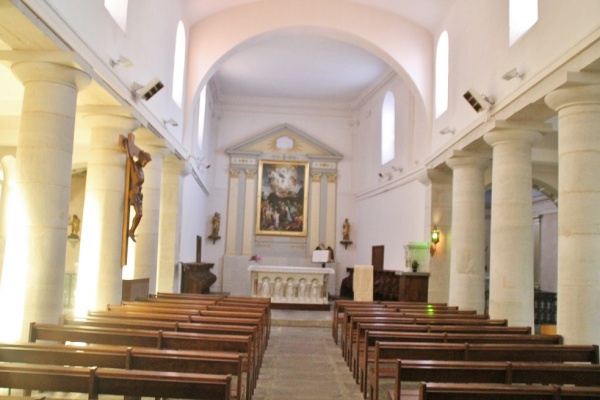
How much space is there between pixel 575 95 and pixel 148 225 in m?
8.02

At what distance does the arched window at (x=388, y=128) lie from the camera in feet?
63.2

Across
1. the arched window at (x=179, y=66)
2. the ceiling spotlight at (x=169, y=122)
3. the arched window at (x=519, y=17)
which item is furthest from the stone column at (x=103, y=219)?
the arched window at (x=519, y=17)

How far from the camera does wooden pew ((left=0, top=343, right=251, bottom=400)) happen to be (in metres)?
4.32

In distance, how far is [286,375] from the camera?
7.25 metres

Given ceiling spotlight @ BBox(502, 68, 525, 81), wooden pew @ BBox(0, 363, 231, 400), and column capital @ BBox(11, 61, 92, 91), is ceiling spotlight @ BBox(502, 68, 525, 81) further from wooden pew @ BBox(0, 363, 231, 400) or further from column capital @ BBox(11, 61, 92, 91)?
wooden pew @ BBox(0, 363, 231, 400)

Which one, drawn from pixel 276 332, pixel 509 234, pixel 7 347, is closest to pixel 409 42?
pixel 509 234

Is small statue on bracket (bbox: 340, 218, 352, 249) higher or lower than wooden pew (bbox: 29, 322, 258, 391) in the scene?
higher

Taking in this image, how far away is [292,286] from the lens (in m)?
15.1

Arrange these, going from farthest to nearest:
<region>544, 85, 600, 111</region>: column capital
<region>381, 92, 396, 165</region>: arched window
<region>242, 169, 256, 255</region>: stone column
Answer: <region>242, 169, 256, 255</region>: stone column, <region>381, 92, 396, 165</region>: arched window, <region>544, 85, 600, 111</region>: column capital

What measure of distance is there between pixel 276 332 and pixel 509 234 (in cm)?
502

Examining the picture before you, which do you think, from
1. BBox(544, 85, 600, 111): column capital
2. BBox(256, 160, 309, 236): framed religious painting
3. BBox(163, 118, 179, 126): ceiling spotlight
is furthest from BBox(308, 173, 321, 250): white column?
BBox(544, 85, 600, 111): column capital

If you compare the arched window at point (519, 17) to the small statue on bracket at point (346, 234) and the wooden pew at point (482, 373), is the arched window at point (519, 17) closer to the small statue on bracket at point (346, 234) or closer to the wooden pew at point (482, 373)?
the wooden pew at point (482, 373)

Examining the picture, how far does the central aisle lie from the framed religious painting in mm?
11932

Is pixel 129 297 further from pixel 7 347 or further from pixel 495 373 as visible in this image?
pixel 495 373
